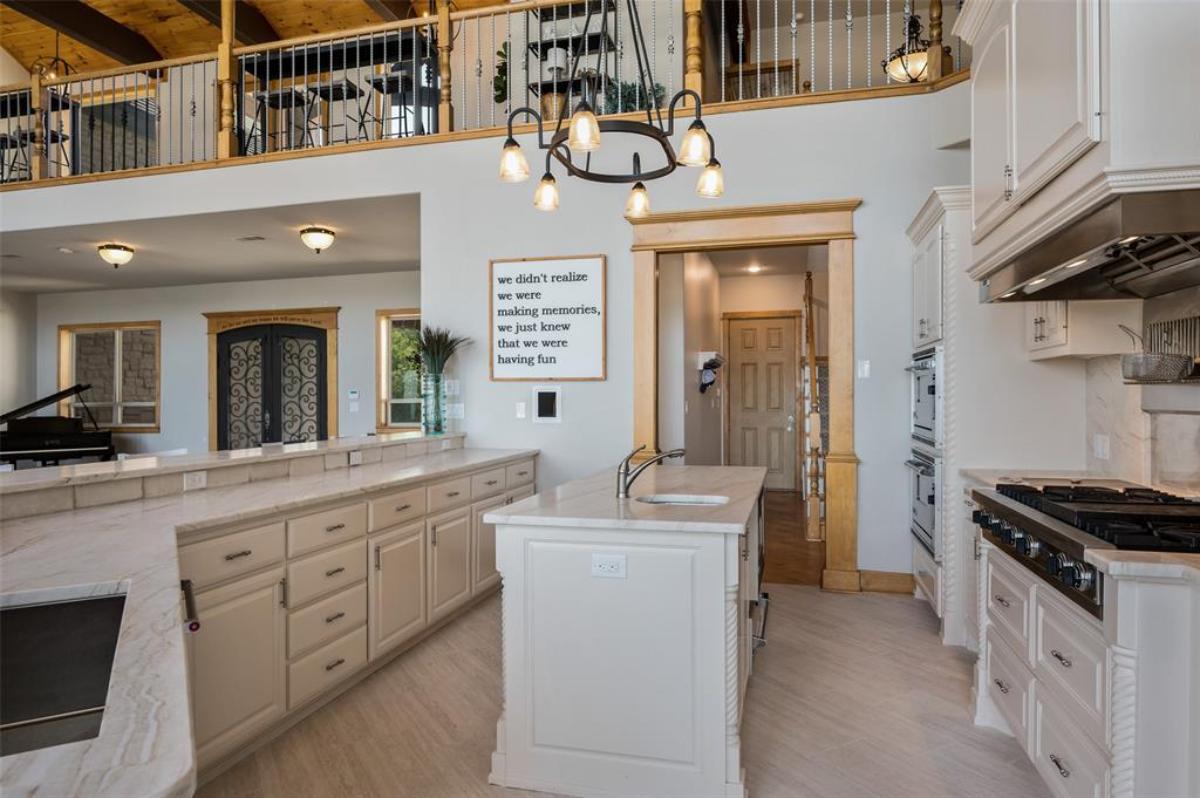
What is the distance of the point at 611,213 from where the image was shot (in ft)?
15.5

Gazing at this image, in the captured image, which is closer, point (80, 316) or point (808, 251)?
point (808, 251)

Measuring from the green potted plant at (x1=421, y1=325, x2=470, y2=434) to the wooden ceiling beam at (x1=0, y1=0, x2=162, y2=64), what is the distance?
5.93m

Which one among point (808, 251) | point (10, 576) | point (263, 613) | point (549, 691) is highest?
point (808, 251)

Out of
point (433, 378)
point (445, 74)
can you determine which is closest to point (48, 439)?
point (433, 378)

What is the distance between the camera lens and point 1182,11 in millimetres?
1606

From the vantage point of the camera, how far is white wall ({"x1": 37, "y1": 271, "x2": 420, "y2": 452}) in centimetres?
796

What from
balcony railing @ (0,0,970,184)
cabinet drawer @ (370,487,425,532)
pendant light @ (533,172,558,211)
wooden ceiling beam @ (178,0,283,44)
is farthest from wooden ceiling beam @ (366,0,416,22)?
cabinet drawer @ (370,487,425,532)

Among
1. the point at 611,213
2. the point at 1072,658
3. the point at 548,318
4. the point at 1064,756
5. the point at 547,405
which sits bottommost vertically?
the point at 1064,756

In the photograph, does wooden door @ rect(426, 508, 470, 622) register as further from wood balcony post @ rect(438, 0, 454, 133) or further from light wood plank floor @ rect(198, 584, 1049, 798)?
wood balcony post @ rect(438, 0, 454, 133)

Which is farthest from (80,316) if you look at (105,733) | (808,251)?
(105,733)

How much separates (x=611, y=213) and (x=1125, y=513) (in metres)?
3.52

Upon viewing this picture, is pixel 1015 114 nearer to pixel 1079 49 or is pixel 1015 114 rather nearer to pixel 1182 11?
pixel 1079 49

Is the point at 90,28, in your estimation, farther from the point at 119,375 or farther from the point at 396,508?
the point at 396,508

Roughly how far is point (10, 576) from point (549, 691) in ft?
4.70
